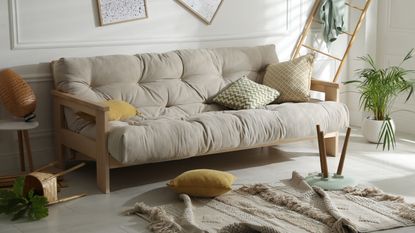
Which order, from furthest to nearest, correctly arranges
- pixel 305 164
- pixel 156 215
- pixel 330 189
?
pixel 305 164, pixel 330 189, pixel 156 215

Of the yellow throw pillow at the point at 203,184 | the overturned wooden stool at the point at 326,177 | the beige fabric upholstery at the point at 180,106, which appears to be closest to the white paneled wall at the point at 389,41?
the beige fabric upholstery at the point at 180,106

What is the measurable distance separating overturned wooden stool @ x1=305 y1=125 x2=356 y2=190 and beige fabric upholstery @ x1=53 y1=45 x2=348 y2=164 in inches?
23.4

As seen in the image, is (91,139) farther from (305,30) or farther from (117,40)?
(305,30)

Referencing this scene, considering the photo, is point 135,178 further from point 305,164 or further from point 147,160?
point 305,164

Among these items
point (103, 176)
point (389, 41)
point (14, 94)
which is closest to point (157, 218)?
point (103, 176)

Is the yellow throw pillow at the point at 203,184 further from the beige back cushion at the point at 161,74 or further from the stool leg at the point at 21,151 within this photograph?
the stool leg at the point at 21,151

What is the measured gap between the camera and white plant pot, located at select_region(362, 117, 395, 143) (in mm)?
6066

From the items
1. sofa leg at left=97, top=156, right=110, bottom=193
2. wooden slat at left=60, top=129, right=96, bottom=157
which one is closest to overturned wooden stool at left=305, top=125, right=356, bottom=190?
sofa leg at left=97, top=156, right=110, bottom=193

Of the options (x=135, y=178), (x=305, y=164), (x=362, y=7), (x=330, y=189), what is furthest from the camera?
(x=362, y=7)

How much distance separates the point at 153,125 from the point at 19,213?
3.32 feet

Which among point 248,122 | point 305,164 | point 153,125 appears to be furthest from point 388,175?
point 153,125

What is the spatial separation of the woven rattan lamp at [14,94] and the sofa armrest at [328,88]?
224 cm

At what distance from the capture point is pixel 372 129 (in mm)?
6094

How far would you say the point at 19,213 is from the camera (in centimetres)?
422
